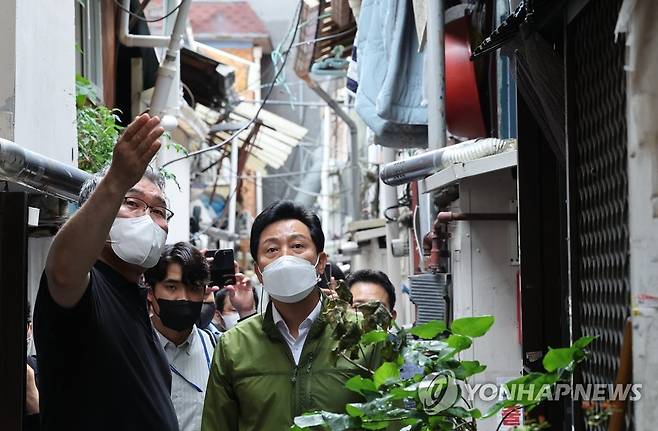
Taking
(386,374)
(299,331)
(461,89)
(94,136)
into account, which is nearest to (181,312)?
(299,331)

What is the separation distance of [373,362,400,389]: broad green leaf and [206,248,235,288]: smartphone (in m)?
4.66

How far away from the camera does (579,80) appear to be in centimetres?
456

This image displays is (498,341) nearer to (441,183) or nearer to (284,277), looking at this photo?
(441,183)

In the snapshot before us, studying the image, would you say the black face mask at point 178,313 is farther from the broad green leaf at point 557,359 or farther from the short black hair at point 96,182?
the broad green leaf at point 557,359

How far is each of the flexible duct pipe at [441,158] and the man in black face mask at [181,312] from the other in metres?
2.54

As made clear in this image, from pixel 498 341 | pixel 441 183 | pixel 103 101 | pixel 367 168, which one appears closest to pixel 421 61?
pixel 441 183

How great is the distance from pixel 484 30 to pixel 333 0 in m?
8.15

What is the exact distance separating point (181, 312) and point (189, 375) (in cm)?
39

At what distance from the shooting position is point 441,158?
29.0 ft

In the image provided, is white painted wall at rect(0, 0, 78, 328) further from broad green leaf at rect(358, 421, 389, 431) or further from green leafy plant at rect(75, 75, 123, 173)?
broad green leaf at rect(358, 421, 389, 431)

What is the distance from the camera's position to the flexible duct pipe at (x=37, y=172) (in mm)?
6436

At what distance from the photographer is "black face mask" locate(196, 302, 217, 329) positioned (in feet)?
25.6

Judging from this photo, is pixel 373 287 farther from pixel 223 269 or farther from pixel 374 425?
pixel 374 425
